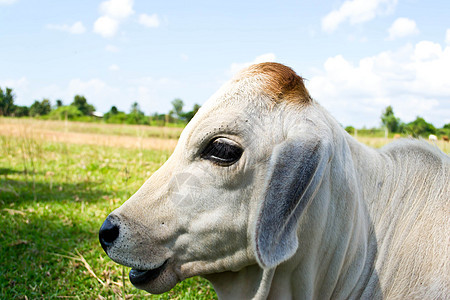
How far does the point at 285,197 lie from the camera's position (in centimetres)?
188

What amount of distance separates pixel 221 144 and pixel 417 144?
1.51 meters

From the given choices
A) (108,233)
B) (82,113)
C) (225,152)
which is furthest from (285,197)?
(82,113)

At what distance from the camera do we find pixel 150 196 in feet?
7.13

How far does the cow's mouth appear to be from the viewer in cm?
220

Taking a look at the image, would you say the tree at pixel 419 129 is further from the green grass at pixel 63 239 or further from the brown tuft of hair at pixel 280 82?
the green grass at pixel 63 239

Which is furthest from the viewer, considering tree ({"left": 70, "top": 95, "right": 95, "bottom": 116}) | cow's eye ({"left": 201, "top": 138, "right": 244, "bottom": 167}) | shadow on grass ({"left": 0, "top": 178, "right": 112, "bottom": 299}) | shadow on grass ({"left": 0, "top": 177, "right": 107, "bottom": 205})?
tree ({"left": 70, "top": 95, "right": 95, "bottom": 116})

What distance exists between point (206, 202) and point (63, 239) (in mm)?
3542

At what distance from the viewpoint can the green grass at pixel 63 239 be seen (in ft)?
12.3

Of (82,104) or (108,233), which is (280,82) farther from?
(82,104)

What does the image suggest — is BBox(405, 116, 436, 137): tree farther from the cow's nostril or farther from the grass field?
the cow's nostril

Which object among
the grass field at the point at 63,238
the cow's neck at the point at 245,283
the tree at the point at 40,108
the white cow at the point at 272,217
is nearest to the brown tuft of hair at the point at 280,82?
the white cow at the point at 272,217

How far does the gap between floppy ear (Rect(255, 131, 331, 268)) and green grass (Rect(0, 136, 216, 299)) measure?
5.82 feet

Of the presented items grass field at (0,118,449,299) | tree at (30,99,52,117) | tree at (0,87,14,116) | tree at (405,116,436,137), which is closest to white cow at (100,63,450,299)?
tree at (405,116,436,137)

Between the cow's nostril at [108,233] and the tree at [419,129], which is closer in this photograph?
the cow's nostril at [108,233]
